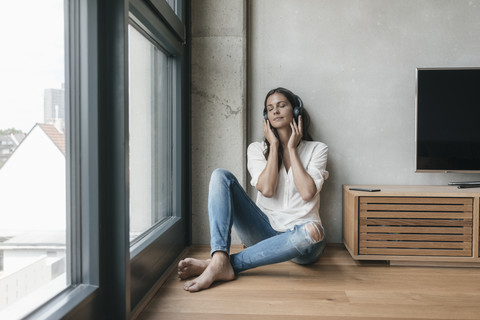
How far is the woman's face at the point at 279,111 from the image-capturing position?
217 cm

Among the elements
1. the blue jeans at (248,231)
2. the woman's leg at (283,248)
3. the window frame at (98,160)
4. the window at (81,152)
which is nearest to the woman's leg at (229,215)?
the blue jeans at (248,231)

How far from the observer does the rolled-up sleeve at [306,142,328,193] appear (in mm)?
2034

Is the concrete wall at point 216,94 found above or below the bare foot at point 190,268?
above

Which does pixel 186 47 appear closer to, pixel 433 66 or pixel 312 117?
pixel 312 117

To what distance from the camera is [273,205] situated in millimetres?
2080

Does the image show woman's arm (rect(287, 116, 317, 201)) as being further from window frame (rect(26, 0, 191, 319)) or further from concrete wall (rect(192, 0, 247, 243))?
window frame (rect(26, 0, 191, 319))

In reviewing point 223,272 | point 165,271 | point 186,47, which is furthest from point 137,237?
point 186,47

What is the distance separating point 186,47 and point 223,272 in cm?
146

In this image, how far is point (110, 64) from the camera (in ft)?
4.30

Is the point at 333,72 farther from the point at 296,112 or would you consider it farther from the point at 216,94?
the point at 216,94

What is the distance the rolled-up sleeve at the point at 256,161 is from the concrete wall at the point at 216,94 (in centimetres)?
17

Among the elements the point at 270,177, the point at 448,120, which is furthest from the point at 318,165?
the point at 448,120

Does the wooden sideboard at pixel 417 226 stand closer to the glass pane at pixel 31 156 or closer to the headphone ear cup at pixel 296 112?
the headphone ear cup at pixel 296 112

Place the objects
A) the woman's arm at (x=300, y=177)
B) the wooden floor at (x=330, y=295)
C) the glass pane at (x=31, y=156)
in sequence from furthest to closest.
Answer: the woman's arm at (x=300, y=177) → the wooden floor at (x=330, y=295) → the glass pane at (x=31, y=156)
